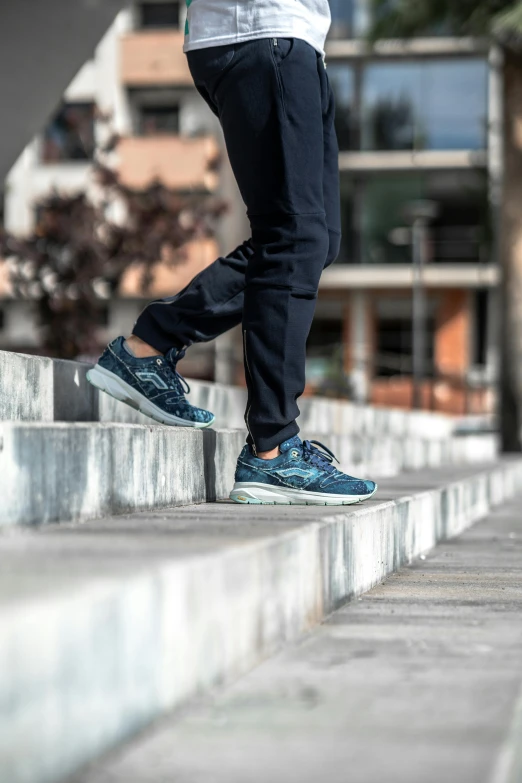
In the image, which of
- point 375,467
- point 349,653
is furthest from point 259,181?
point 375,467

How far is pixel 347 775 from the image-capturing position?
4.35 feet

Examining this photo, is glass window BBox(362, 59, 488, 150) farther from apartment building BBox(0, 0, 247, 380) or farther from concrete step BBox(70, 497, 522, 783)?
concrete step BBox(70, 497, 522, 783)

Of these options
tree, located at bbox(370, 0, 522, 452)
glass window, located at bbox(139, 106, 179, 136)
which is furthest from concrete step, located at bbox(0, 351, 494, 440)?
glass window, located at bbox(139, 106, 179, 136)

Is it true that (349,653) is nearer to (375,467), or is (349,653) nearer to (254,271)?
(254,271)

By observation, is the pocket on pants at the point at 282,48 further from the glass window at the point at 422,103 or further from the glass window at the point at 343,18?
the glass window at the point at 422,103

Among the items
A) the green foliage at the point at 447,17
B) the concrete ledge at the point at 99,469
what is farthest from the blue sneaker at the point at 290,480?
the green foliage at the point at 447,17

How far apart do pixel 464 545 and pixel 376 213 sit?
2844cm

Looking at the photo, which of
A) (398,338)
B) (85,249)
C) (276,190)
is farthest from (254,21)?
(398,338)

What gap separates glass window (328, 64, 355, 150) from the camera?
31984 mm

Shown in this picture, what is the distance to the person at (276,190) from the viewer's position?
2.81 m

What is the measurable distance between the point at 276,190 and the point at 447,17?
48.6 feet

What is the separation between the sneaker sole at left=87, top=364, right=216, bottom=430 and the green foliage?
1312 centimetres

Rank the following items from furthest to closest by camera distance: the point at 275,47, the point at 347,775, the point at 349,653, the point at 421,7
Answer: the point at 421,7 → the point at 275,47 → the point at 349,653 → the point at 347,775

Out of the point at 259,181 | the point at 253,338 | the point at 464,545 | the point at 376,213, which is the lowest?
the point at 464,545
